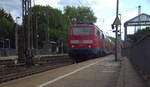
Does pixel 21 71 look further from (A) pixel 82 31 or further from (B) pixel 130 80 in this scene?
(A) pixel 82 31

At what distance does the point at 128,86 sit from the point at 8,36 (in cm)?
6075

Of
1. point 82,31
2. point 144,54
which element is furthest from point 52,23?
point 144,54

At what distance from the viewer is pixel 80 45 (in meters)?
21.7

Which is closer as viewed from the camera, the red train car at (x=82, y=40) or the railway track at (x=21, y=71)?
the railway track at (x=21, y=71)

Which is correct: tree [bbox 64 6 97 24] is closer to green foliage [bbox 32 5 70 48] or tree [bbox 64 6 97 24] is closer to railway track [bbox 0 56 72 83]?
green foliage [bbox 32 5 70 48]

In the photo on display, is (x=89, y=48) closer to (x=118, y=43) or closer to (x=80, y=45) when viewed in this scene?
(x=80, y=45)

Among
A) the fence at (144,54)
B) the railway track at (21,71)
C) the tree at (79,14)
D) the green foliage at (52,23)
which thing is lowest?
the railway track at (21,71)

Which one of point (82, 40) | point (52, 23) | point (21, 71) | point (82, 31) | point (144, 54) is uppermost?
point (52, 23)

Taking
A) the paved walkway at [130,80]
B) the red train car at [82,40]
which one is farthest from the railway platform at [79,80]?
the red train car at [82,40]

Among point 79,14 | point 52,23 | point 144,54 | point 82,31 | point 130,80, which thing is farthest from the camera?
point 79,14

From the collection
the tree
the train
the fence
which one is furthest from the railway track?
the tree

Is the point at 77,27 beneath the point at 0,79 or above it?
above

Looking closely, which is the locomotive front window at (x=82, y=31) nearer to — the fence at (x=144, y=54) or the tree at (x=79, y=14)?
the fence at (x=144, y=54)

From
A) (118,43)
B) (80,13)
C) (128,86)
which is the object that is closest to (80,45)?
(118,43)
